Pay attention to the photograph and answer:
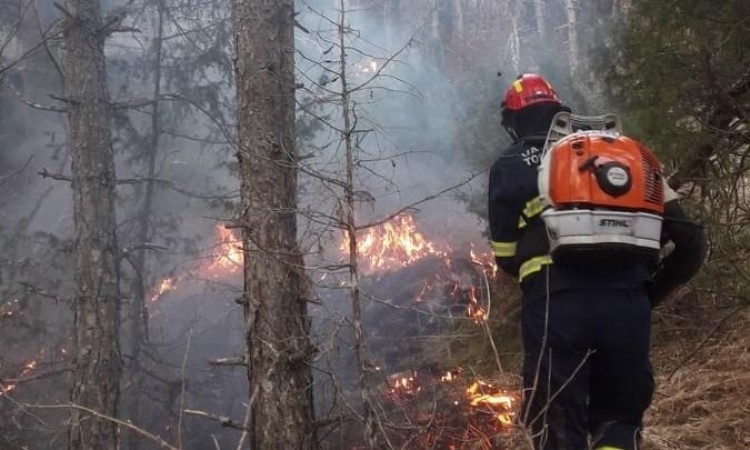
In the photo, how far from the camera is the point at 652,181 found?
9.71ft

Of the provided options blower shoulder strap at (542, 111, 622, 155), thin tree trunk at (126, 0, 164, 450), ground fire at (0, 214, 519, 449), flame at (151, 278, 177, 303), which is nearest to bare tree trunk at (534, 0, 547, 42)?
ground fire at (0, 214, 519, 449)

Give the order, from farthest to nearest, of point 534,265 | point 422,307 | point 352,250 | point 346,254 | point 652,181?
point 422,307 < point 346,254 < point 352,250 < point 534,265 < point 652,181

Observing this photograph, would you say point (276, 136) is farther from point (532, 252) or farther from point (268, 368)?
point (532, 252)

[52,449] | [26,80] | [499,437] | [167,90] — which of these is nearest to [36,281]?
[52,449]

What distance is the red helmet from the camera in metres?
3.62

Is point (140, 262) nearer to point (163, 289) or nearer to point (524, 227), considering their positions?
point (163, 289)

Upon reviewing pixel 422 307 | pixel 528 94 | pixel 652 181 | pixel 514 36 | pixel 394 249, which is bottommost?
pixel 422 307

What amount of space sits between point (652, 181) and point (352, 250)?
1.74m

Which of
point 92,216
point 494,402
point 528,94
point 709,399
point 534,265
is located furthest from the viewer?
point 92,216

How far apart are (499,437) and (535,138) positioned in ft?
11.7

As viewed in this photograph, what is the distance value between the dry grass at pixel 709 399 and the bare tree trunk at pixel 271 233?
8.04 feet

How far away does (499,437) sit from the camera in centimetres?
607

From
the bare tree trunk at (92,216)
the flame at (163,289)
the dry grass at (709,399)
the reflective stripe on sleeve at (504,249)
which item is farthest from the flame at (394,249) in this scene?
the reflective stripe on sleeve at (504,249)

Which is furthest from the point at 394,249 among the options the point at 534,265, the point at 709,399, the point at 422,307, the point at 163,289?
the point at 534,265
